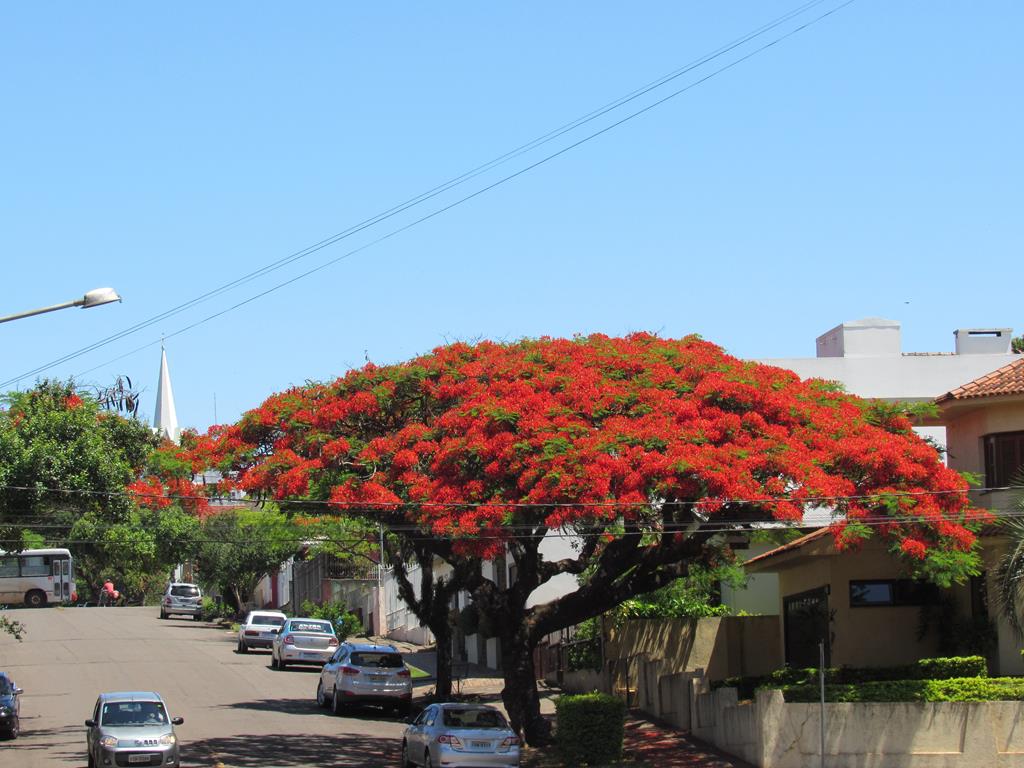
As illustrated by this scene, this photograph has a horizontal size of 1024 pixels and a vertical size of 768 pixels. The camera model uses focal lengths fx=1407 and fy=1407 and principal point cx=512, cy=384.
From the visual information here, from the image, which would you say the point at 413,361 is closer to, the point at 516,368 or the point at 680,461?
the point at 516,368

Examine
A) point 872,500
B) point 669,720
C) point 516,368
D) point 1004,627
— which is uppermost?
point 516,368

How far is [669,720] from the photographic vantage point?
3095 cm

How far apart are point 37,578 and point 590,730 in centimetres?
4744

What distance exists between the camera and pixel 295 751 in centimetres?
2700

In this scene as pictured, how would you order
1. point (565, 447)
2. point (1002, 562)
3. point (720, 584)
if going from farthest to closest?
point (720, 584) < point (565, 447) < point (1002, 562)

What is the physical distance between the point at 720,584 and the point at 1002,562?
17292mm

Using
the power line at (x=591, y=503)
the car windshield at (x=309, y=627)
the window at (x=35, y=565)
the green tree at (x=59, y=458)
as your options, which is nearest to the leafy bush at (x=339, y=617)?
the car windshield at (x=309, y=627)

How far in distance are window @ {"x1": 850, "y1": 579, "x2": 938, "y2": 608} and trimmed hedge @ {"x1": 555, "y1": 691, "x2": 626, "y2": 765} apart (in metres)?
6.90

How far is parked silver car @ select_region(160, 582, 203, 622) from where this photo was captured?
2613 inches

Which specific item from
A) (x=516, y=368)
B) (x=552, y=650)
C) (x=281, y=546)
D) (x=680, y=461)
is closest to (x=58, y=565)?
(x=281, y=546)

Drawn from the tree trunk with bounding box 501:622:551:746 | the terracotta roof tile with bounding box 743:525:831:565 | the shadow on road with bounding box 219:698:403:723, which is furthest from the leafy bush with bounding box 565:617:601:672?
the tree trunk with bounding box 501:622:551:746

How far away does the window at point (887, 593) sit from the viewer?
97.7ft

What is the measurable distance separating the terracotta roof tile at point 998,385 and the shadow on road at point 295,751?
1349cm

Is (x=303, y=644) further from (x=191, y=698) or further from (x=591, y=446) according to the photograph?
(x=591, y=446)
